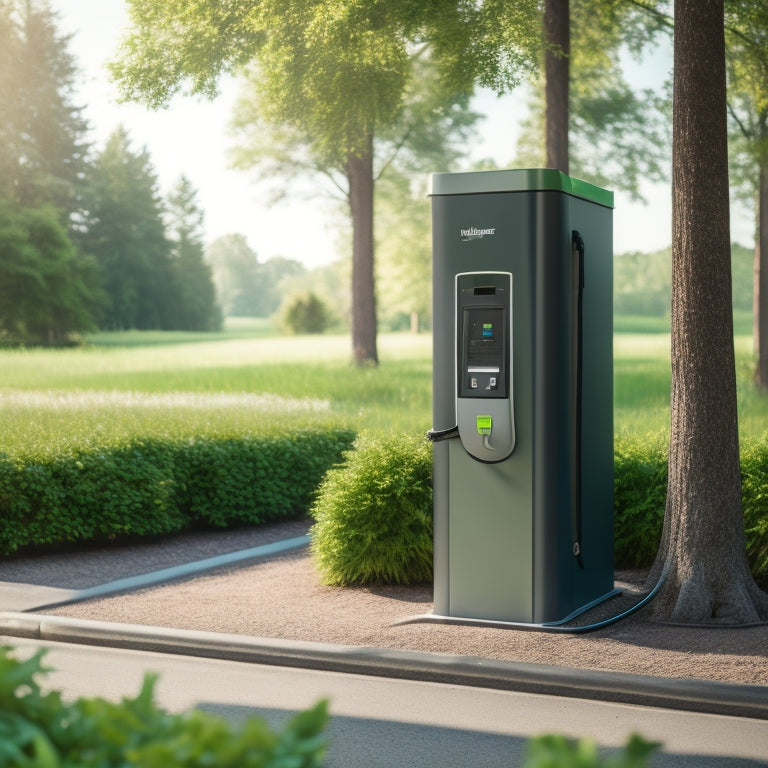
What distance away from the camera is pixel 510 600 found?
24.2 ft

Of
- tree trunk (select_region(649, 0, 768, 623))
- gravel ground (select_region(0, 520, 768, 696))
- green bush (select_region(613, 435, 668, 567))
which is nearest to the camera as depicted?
gravel ground (select_region(0, 520, 768, 696))

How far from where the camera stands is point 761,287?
26016 millimetres

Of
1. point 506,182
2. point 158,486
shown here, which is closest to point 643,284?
point 158,486

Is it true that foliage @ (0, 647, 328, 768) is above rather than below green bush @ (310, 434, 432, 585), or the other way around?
above

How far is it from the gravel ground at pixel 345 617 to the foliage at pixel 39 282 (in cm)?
1801

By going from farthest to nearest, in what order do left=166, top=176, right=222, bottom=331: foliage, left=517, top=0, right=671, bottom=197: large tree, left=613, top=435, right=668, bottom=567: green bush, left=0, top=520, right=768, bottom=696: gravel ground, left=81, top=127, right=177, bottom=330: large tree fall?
left=166, top=176, right=222, bottom=331: foliage
left=81, top=127, right=177, bottom=330: large tree
left=517, top=0, right=671, bottom=197: large tree
left=613, top=435, right=668, bottom=567: green bush
left=0, top=520, right=768, bottom=696: gravel ground

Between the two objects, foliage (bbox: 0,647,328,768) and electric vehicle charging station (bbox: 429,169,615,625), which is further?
electric vehicle charging station (bbox: 429,169,615,625)

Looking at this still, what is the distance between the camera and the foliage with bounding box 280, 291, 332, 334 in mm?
60375

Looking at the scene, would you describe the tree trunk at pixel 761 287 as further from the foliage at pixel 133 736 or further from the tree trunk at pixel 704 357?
the foliage at pixel 133 736

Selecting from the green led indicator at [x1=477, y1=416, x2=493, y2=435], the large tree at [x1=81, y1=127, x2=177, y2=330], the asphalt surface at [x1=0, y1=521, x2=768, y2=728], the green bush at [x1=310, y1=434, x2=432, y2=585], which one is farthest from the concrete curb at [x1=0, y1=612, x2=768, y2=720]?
the large tree at [x1=81, y1=127, x2=177, y2=330]

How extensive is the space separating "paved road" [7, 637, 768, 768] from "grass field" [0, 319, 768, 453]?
14.4 feet

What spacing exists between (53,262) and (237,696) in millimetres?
25568

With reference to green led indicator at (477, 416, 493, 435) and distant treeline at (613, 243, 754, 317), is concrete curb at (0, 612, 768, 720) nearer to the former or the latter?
green led indicator at (477, 416, 493, 435)

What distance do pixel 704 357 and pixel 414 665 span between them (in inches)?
112
